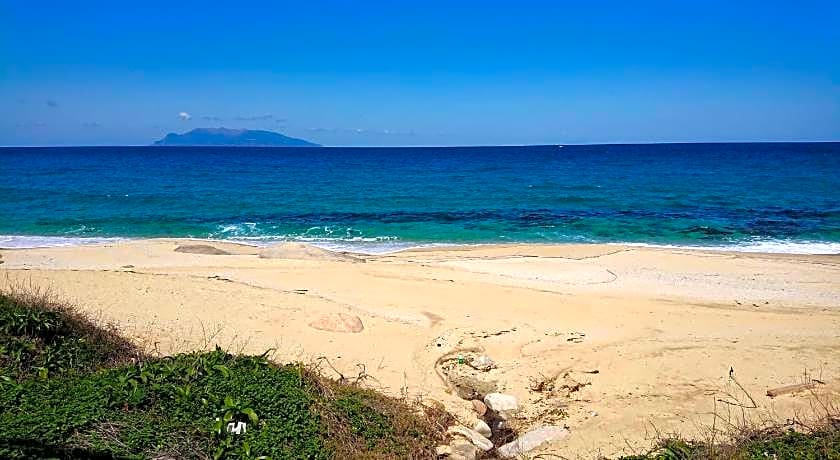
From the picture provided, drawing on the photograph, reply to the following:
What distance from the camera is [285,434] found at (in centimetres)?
557

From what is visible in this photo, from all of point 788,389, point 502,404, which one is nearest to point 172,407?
point 502,404

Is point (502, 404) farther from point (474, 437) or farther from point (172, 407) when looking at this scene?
point (172, 407)

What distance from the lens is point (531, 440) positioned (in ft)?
22.5

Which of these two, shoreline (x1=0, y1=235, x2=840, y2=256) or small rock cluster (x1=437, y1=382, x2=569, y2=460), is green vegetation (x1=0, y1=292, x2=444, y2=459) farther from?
shoreline (x1=0, y1=235, x2=840, y2=256)

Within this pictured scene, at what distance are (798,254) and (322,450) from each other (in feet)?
69.4

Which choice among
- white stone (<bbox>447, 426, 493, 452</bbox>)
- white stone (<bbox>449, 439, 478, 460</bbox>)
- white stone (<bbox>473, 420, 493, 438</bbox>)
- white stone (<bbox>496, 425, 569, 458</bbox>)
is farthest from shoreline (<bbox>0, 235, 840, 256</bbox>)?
white stone (<bbox>449, 439, 478, 460</bbox>)

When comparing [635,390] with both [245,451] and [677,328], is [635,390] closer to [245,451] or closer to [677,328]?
[677,328]

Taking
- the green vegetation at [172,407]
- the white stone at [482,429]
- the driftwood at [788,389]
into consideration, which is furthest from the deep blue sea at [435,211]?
the green vegetation at [172,407]

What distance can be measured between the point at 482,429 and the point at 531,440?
66cm

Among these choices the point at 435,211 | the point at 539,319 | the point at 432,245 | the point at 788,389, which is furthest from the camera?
the point at 435,211

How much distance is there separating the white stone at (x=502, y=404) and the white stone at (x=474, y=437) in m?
0.76

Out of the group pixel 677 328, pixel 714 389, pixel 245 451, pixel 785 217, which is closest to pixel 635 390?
pixel 714 389

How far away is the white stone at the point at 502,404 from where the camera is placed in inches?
304

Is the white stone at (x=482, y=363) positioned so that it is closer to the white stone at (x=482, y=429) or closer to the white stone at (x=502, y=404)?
the white stone at (x=502, y=404)
